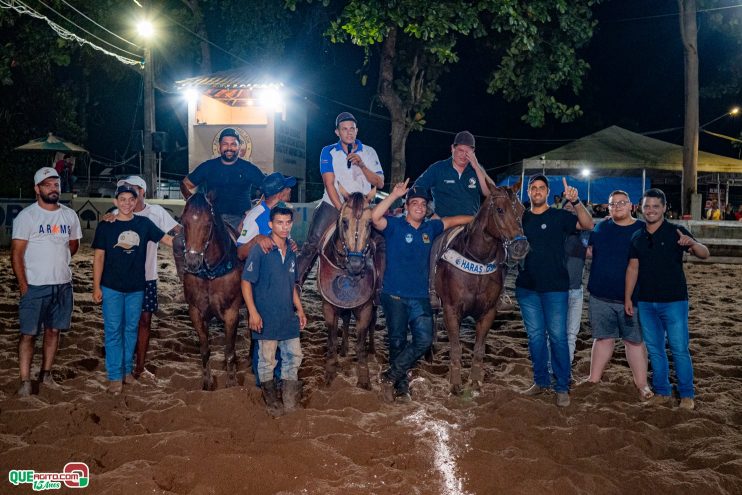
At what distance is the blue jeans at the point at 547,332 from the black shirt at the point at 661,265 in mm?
717

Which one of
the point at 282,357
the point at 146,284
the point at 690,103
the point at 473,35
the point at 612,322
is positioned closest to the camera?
the point at 282,357

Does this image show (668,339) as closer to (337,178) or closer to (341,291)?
(341,291)

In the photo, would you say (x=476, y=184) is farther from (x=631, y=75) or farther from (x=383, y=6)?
(x=631, y=75)

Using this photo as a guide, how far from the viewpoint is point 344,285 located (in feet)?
18.1

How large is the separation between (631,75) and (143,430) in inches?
1193

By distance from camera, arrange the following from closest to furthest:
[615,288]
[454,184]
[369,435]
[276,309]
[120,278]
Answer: [369,435]
[276,309]
[120,278]
[615,288]
[454,184]

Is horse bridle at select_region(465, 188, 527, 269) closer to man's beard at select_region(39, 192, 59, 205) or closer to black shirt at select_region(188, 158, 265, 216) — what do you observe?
black shirt at select_region(188, 158, 265, 216)

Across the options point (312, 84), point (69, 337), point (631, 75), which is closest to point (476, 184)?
point (69, 337)

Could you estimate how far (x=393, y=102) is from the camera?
1908 centimetres

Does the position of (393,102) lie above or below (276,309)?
above

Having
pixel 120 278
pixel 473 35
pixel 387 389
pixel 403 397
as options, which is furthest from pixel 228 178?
pixel 473 35

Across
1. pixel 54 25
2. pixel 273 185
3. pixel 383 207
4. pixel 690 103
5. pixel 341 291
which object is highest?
pixel 54 25

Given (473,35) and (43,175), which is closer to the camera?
(43,175)

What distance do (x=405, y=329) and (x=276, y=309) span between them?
1279 millimetres
